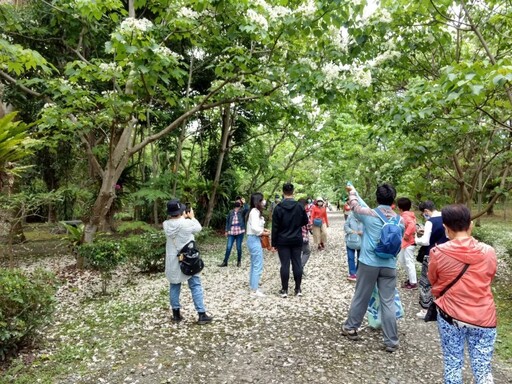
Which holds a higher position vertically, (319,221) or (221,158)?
(221,158)

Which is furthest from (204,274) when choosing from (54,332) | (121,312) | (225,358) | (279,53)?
(279,53)

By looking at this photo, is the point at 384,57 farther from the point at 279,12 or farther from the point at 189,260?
the point at 189,260

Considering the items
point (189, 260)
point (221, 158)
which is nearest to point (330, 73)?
point (189, 260)

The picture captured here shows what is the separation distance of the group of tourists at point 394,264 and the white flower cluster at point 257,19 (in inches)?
111

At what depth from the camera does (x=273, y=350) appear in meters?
4.61

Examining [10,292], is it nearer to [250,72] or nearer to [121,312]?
[121,312]

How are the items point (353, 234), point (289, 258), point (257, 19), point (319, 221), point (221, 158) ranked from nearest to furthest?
1. point (257, 19)
2. point (289, 258)
3. point (353, 234)
4. point (319, 221)
5. point (221, 158)

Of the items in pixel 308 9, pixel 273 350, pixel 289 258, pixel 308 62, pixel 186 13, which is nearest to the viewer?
pixel 273 350

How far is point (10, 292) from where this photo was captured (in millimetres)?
4352

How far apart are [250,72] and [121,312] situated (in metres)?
4.91

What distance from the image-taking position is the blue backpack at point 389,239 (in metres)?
4.40

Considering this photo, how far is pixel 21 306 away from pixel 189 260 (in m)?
2.16

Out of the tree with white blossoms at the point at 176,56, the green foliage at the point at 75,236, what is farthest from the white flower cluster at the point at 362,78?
the green foliage at the point at 75,236

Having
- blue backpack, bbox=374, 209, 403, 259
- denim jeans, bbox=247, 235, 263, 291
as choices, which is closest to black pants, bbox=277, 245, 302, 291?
denim jeans, bbox=247, 235, 263, 291
